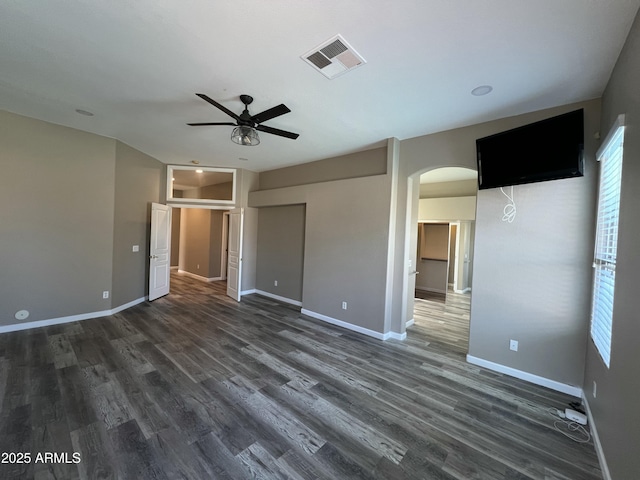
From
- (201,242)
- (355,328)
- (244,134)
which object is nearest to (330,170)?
(244,134)

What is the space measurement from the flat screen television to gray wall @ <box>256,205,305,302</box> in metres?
3.58

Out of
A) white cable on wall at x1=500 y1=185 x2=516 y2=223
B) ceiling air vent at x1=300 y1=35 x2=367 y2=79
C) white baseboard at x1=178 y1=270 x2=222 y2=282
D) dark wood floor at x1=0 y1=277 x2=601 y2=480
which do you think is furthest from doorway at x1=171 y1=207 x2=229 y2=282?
white cable on wall at x1=500 y1=185 x2=516 y2=223

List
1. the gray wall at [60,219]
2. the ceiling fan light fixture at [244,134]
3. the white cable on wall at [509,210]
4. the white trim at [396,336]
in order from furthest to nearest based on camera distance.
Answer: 1. the white trim at [396,336]
2. the gray wall at [60,219]
3. the white cable on wall at [509,210]
4. the ceiling fan light fixture at [244,134]

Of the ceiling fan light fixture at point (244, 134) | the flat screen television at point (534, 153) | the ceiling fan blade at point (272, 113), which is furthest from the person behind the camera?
the ceiling fan light fixture at point (244, 134)

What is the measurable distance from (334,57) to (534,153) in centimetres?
229

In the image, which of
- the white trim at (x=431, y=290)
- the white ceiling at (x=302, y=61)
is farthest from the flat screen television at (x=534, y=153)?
the white trim at (x=431, y=290)

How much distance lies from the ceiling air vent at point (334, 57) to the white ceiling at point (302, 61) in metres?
0.06

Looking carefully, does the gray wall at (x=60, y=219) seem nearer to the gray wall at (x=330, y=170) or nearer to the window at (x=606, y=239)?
the gray wall at (x=330, y=170)

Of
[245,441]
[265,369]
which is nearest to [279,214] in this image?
[265,369]

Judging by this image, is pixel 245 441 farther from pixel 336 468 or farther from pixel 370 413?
pixel 370 413

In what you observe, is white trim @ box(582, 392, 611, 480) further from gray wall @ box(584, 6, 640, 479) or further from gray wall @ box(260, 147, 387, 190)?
gray wall @ box(260, 147, 387, 190)

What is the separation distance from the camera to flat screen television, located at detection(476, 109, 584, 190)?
2430mm

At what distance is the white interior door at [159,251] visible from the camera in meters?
5.36

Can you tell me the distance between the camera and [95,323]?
13.4 ft
